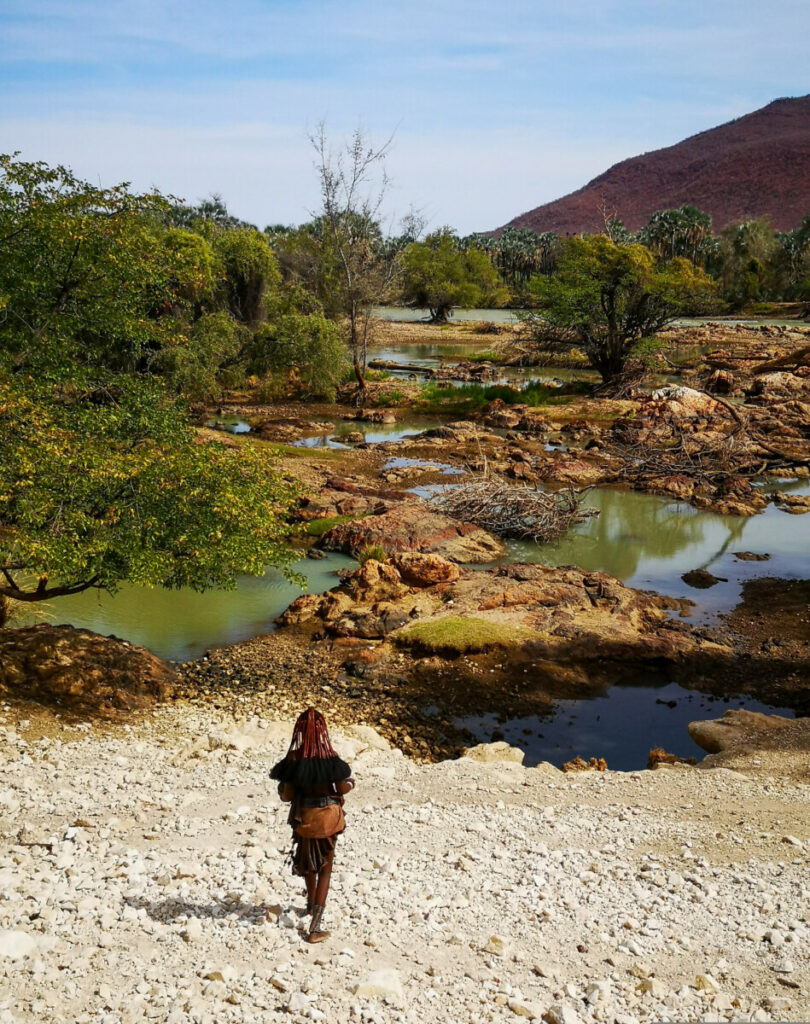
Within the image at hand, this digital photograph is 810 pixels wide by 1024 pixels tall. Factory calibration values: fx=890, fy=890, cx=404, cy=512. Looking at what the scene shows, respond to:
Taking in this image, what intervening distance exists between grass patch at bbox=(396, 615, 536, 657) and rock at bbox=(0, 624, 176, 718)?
388 cm

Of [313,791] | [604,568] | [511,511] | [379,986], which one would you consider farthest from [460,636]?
[379,986]

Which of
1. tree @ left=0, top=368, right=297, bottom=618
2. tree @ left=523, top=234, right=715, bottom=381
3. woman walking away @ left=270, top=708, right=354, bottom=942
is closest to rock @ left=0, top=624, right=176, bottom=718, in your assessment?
tree @ left=0, top=368, right=297, bottom=618

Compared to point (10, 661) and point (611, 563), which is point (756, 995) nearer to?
point (10, 661)

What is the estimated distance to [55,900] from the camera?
617 centimetres

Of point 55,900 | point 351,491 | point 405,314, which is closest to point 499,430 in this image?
point 351,491

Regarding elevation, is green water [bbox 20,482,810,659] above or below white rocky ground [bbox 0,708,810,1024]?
below

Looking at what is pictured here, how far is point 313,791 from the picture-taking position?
573 centimetres

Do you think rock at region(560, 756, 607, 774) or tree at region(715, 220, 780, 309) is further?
tree at region(715, 220, 780, 309)

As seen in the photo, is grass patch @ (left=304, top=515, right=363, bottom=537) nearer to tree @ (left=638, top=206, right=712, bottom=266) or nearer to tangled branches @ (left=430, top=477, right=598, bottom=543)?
tangled branches @ (left=430, top=477, right=598, bottom=543)

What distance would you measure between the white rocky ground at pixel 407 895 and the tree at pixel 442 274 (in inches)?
2912

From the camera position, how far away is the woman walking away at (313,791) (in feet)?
18.7

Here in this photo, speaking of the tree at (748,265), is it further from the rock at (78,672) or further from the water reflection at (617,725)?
the rock at (78,672)

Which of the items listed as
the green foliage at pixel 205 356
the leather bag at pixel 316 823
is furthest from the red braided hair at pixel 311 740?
the green foliage at pixel 205 356

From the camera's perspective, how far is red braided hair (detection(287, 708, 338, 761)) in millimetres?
5730
